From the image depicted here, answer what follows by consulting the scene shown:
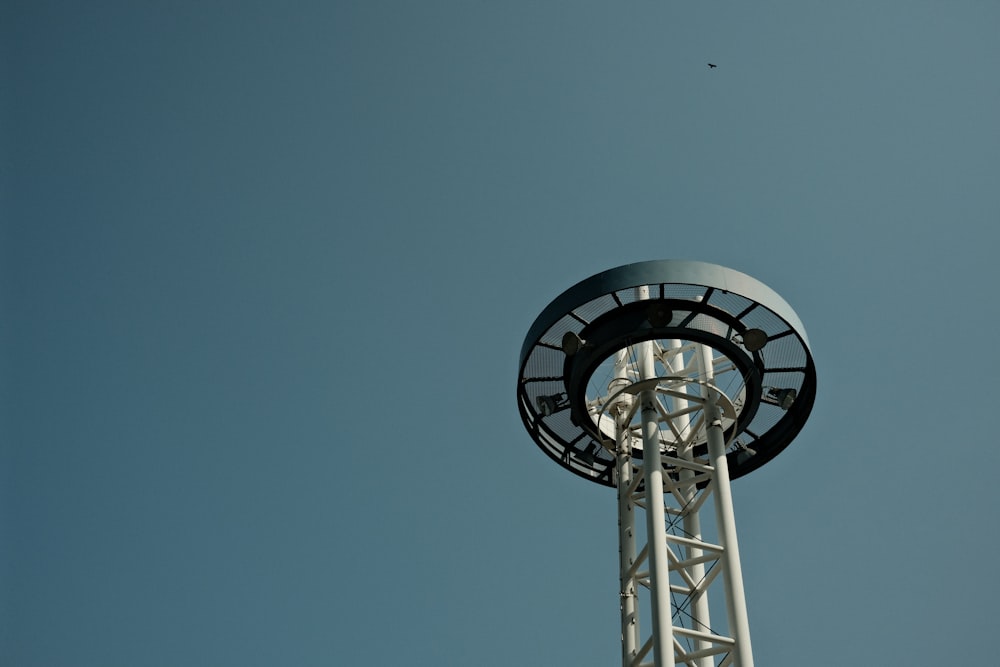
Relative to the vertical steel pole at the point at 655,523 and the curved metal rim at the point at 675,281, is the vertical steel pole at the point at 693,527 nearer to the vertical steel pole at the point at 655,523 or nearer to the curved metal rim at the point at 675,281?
the vertical steel pole at the point at 655,523

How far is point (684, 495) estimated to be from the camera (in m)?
20.2

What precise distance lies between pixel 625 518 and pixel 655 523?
1.93 metres

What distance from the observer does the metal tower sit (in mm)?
17125

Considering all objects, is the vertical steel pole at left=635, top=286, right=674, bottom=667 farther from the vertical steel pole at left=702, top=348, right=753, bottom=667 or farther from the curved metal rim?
the vertical steel pole at left=702, top=348, right=753, bottom=667

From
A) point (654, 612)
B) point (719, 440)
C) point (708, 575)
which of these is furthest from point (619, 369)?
point (654, 612)

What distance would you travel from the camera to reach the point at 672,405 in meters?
20.4

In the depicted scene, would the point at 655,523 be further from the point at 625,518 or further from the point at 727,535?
the point at 625,518

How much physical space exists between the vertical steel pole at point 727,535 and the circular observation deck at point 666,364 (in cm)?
38

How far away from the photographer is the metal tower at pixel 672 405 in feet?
56.2

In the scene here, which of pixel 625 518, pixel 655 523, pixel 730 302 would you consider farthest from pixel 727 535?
pixel 730 302

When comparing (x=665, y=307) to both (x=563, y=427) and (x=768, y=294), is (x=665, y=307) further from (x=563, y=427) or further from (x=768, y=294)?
(x=563, y=427)

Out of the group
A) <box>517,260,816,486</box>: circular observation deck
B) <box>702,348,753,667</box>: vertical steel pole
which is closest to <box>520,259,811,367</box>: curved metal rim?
<box>517,260,816,486</box>: circular observation deck

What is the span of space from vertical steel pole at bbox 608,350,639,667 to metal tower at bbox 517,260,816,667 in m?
0.02

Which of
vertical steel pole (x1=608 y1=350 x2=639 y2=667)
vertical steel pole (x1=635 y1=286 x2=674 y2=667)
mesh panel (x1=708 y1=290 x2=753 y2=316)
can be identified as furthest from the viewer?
mesh panel (x1=708 y1=290 x2=753 y2=316)
